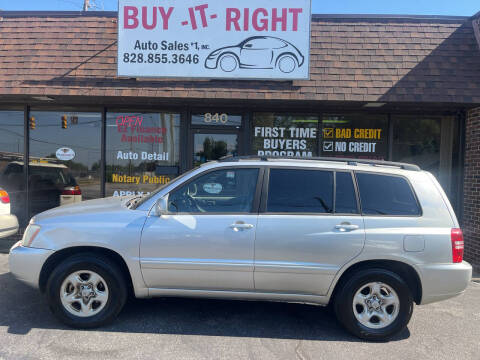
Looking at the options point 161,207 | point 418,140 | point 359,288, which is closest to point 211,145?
point 161,207

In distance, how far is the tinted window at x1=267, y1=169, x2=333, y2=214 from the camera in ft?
11.9

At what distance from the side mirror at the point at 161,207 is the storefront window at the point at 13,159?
5.23 metres

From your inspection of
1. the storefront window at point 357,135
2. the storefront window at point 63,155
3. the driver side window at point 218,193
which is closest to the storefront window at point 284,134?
the storefront window at point 357,135

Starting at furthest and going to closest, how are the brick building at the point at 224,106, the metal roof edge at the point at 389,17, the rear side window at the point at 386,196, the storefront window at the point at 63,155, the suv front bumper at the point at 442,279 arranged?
the storefront window at the point at 63,155 → the metal roof edge at the point at 389,17 → the brick building at the point at 224,106 → the rear side window at the point at 386,196 → the suv front bumper at the point at 442,279

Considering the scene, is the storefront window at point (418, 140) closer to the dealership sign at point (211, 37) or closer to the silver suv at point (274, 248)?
the dealership sign at point (211, 37)

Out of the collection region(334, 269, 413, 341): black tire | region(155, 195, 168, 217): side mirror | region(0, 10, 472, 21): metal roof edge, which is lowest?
region(334, 269, 413, 341): black tire

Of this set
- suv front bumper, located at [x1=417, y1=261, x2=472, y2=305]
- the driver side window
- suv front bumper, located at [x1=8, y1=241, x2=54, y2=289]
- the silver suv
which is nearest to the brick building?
the driver side window

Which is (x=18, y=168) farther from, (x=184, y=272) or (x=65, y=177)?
(x=184, y=272)

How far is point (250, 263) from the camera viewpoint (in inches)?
138

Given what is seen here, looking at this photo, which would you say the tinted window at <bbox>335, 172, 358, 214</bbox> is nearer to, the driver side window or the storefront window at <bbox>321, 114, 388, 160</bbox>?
the driver side window

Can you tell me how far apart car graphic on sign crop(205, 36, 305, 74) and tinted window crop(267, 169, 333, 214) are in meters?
3.30

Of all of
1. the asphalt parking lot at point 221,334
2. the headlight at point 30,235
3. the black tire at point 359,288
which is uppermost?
the headlight at point 30,235

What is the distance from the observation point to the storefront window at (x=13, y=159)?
737cm

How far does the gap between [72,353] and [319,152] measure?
18.1 feet
